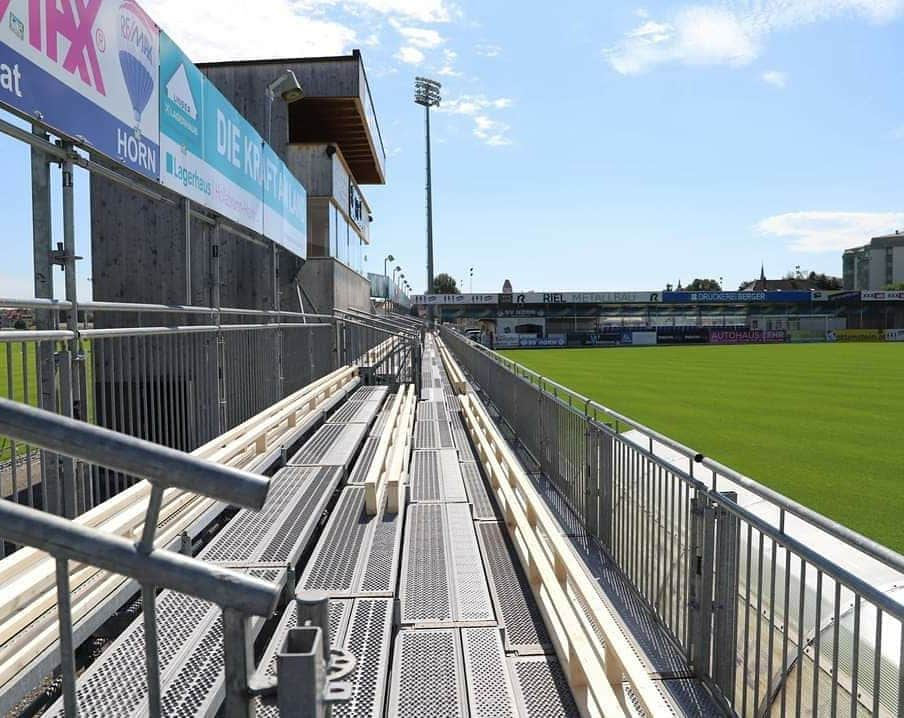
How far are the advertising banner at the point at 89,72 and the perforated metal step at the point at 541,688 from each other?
3.89m

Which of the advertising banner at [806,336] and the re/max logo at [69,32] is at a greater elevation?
the re/max logo at [69,32]

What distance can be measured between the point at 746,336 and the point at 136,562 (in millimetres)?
72762

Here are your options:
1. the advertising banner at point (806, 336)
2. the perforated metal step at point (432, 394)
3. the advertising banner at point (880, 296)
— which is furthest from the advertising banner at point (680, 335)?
the perforated metal step at point (432, 394)

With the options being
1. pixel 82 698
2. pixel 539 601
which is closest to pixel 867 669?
pixel 539 601

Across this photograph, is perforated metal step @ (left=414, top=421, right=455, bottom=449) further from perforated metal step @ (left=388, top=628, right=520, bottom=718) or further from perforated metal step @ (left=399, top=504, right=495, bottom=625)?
perforated metal step @ (left=388, top=628, right=520, bottom=718)

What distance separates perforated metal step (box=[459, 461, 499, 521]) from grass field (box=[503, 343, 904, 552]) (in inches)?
155

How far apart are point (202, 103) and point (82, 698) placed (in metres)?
5.31

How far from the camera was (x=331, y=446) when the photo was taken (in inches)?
310

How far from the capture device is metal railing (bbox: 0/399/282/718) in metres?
1.35

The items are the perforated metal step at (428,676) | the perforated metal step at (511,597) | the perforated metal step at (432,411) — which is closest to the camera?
the perforated metal step at (428,676)

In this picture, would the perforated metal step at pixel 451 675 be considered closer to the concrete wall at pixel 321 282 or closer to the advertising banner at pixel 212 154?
the advertising banner at pixel 212 154

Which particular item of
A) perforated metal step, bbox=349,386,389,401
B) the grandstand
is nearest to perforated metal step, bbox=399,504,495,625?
perforated metal step, bbox=349,386,389,401

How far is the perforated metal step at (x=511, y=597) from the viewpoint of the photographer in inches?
155

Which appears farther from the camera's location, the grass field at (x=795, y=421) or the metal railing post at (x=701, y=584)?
the grass field at (x=795, y=421)
